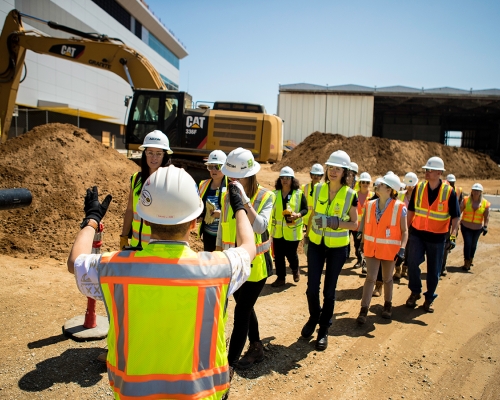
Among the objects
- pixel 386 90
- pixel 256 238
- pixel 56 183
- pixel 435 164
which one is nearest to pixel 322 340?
pixel 256 238

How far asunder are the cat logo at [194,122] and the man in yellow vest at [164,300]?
1066cm

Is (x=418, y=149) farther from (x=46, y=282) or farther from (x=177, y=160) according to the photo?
(x=46, y=282)

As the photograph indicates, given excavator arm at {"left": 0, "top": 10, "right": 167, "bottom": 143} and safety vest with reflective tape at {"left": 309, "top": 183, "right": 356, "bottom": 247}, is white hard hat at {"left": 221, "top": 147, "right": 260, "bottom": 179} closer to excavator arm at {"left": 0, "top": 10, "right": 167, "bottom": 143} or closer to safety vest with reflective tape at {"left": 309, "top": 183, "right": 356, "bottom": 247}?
safety vest with reflective tape at {"left": 309, "top": 183, "right": 356, "bottom": 247}

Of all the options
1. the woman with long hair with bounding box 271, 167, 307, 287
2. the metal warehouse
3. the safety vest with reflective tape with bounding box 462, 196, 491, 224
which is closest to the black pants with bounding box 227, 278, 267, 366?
the woman with long hair with bounding box 271, 167, 307, 287

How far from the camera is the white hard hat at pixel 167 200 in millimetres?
1791

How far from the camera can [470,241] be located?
941 centimetres

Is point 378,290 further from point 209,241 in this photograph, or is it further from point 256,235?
point 256,235

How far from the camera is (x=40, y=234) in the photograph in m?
8.14

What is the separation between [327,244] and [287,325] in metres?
1.37

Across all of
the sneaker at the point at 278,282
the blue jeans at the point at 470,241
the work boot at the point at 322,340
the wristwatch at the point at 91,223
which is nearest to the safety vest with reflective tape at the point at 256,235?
the work boot at the point at 322,340

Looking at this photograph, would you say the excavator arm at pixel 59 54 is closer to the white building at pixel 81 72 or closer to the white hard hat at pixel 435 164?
the white hard hat at pixel 435 164

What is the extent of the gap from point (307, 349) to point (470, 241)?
20.3 feet

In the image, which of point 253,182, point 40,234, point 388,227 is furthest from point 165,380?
point 40,234

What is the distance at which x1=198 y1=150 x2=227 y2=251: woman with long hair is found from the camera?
5.03 metres
